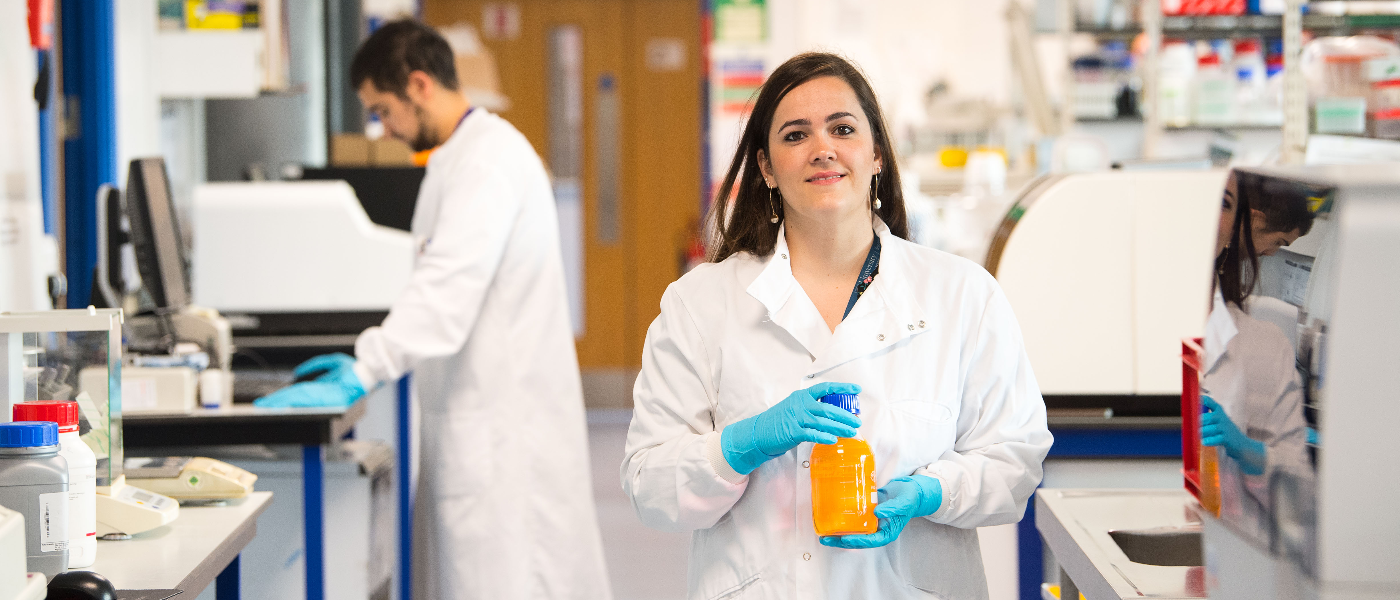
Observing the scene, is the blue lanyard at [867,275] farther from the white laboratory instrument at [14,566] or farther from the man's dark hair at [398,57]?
the man's dark hair at [398,57]

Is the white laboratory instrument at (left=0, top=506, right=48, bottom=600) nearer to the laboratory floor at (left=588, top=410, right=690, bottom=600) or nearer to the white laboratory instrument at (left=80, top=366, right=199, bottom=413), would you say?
the white laboratory instrument at (left=80, top=366, right=199, bottom=413)

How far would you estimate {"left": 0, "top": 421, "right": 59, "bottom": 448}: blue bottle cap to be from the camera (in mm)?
1259

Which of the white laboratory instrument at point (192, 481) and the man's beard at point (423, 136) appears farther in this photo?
the man's beard at point (423, 136)

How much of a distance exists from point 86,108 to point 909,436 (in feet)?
9.05

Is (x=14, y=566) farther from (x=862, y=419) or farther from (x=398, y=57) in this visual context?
(x=398, y=57)

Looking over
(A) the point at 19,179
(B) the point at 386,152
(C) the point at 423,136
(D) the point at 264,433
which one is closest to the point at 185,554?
A: (D) the point at 264,433

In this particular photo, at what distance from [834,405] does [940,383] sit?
21 cm

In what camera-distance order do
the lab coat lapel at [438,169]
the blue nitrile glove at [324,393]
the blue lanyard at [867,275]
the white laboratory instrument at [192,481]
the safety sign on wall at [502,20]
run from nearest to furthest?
the blue lanyard at [867,275] → the white laboratory instrument at [192,481] → the blue nitrile glove at [324,393] → the lab coat lapel at [438,169] → the safety sign on wall at [502,20]

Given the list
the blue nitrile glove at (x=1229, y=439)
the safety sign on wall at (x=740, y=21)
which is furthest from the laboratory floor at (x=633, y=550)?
the safety sign on wall at (x=740, y=21)

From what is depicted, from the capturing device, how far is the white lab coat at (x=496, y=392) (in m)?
2.69

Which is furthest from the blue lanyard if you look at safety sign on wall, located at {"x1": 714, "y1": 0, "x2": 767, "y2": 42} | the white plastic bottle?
safety sign on wall, located at {"x1": 714, "y1": 0, "x2": 767, "y2": 42}

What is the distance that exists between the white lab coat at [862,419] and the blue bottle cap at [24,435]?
2.26 feet

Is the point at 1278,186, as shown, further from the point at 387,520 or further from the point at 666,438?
the point at 387,520

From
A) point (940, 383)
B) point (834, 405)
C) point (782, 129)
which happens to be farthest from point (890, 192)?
point (834, 405)
